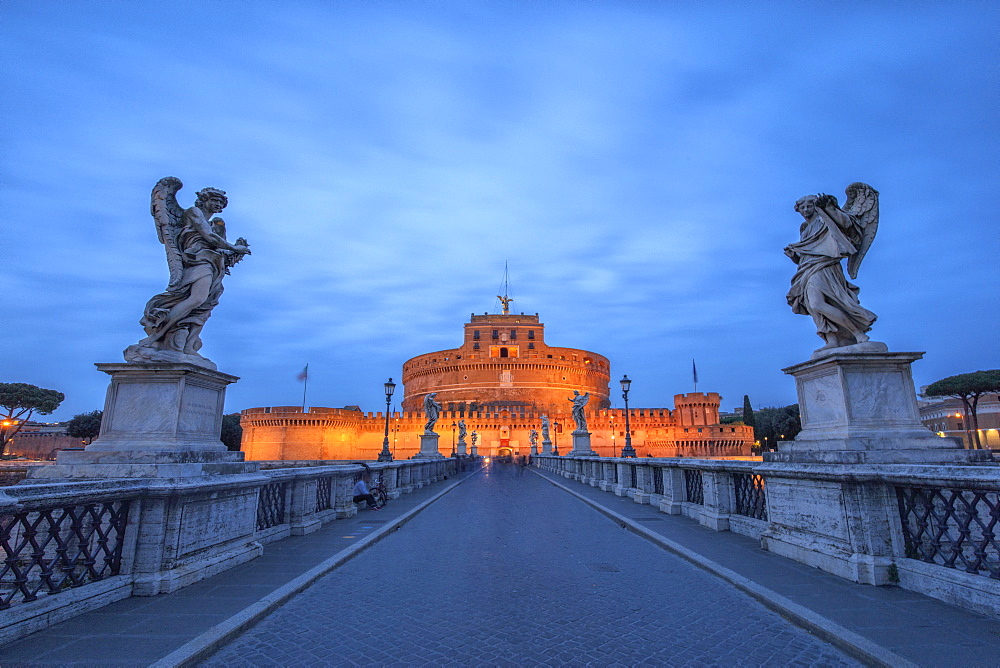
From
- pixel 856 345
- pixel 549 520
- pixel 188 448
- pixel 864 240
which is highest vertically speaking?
pixel 864 240

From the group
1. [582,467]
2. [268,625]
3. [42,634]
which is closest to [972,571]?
[268,625]


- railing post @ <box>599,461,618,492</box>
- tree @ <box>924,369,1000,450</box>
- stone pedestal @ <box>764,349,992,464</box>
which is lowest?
railing post @ <box>599,461,618,492</box>

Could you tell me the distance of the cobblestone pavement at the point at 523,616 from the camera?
3125mm

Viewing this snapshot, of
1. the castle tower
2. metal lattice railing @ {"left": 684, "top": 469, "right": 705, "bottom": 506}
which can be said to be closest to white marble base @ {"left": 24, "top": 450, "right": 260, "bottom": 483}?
metal lattice railing @ {"left": 684, "top": 469, "right": 705, "bottom": 506}

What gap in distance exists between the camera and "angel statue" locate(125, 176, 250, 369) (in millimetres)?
5145

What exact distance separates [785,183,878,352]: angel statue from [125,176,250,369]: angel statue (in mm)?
6409

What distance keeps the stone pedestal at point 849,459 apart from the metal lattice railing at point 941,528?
0.15 meters

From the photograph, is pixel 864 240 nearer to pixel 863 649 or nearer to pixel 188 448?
pixel 863 649

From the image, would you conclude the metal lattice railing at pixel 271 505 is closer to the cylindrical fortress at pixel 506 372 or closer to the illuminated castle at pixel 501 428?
the illuminated castle at pixel 501 428

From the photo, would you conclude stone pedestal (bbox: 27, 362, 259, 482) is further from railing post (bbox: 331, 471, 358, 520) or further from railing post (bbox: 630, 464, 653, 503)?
railing post (bbox: 630, 464, 653, 503)

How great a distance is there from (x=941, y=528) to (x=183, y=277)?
7.25 metres

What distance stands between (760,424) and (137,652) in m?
83.9

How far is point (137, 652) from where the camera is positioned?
9.95ft

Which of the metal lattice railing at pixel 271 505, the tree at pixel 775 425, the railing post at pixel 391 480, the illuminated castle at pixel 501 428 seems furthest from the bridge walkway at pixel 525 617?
the tree at pixel 775 425
